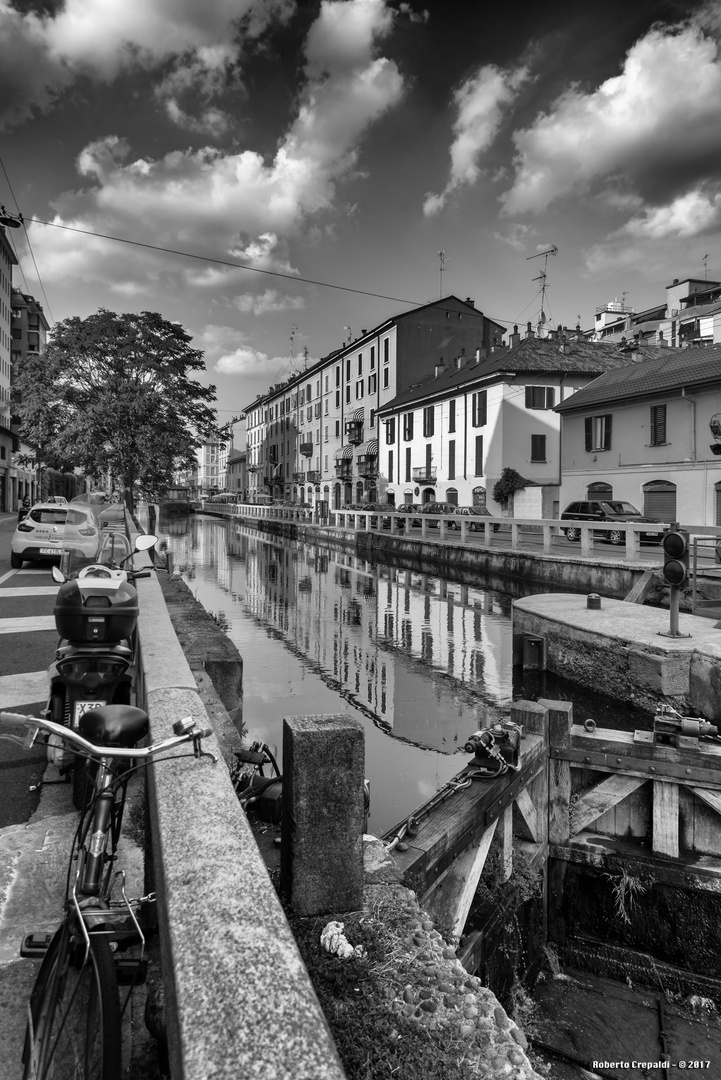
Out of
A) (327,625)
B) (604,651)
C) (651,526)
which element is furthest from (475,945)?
(651,526)

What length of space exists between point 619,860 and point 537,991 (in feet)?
3.58

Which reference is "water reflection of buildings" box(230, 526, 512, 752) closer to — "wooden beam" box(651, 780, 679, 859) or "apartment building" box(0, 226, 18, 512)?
"wooden beam" box(651, 780, 679, 859)

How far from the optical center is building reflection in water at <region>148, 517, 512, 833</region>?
26.6ft

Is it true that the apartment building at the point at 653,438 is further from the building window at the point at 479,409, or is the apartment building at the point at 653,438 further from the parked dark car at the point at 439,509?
the building window at the point at 479,409

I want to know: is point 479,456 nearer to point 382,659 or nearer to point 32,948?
point 382,659

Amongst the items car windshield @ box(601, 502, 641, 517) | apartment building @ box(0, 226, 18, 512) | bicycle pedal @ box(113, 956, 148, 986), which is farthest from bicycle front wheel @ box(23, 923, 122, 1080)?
apartment building @ box(0, 226, 18, 512)

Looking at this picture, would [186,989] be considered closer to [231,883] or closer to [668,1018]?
[231,883]

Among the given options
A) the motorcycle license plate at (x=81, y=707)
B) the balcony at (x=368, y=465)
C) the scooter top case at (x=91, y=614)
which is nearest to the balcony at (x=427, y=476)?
the balcony at (x=368, y=465)

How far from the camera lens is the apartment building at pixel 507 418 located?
3812 centimetres

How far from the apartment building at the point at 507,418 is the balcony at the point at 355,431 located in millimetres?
11640

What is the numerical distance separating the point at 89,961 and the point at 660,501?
98.3 ft

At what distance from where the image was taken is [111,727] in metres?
2.23

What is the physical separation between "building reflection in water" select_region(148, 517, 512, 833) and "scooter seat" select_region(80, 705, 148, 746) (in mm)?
4307

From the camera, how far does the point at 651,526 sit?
637 inches
